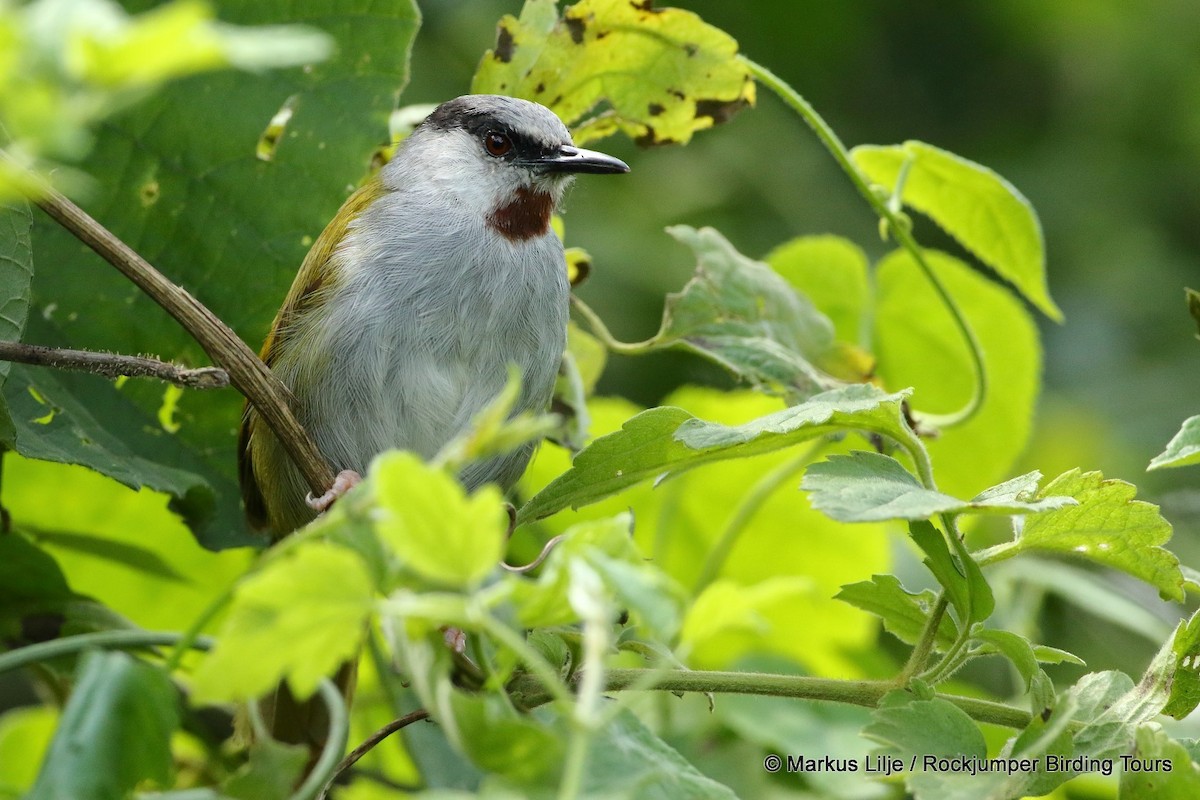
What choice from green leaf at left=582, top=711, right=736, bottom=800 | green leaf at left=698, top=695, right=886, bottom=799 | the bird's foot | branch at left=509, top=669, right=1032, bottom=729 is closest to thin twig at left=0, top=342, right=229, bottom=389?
the bird's foot

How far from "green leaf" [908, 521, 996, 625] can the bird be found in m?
1.34

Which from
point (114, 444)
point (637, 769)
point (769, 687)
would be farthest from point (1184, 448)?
point (114, 444)

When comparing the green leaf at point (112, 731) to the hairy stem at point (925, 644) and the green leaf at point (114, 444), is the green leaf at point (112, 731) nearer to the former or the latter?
the green leaf at point (114, 444)

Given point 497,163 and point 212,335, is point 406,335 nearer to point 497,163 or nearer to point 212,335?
point 497,163

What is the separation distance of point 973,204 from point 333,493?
5.12 feet

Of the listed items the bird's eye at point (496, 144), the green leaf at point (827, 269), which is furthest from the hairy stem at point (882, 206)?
the bird's eye at point (496, 144)

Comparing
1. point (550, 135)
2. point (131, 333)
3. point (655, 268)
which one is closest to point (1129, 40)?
point (655, 268)

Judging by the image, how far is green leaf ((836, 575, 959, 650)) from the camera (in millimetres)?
1794

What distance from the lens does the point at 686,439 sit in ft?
5.65

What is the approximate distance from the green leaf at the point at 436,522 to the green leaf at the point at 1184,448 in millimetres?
1047

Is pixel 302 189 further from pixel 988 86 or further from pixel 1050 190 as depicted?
pixel 988 86

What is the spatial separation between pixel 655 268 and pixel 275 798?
4.88 m

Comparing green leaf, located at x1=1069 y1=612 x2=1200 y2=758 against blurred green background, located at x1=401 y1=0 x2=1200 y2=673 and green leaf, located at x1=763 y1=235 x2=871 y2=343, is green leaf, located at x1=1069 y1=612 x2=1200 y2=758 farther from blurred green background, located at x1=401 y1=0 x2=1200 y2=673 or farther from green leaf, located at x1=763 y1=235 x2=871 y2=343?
blurred green background, located at x1=401 y1=0 x2=1200 y2=673

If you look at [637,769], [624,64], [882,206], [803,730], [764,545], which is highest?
[624,64]
